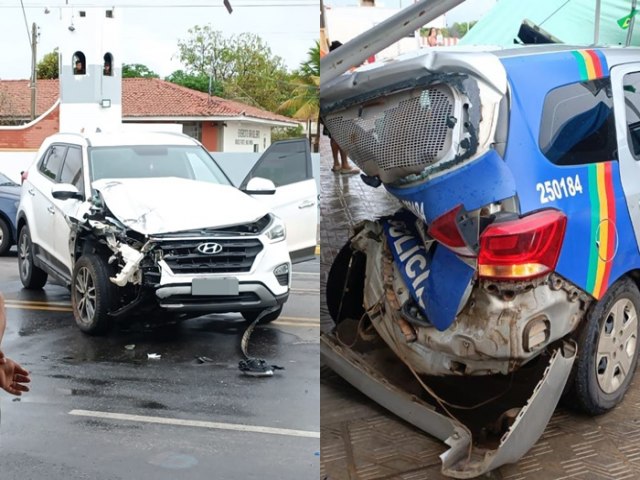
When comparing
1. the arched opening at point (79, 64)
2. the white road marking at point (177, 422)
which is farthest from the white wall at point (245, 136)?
the white road marking at point (177, 422)

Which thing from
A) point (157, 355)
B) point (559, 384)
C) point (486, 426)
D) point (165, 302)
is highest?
point (165, 302)

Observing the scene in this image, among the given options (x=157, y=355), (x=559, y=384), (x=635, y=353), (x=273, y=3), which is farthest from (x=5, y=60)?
(x=635, y=353)

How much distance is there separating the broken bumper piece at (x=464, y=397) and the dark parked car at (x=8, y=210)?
6.27ft

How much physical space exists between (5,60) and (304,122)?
3.55 ft

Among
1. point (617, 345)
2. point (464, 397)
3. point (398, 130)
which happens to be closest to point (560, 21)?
point (617, 345)

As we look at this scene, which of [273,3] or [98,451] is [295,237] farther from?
[98,451]

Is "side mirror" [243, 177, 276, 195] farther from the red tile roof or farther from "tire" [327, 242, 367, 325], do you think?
"tire" [327, 242, 367, 325]

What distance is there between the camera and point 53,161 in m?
2.89

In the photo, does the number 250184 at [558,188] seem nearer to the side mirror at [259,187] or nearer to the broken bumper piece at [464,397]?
the broken bumper piece at [464,397]

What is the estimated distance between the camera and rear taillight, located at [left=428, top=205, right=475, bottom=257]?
3.62m

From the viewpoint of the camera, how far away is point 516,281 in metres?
3.70

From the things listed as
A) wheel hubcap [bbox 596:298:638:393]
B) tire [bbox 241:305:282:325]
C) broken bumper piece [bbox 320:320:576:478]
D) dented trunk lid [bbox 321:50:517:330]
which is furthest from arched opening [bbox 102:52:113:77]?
wheel hubcap [bbox 596:298:638:393]

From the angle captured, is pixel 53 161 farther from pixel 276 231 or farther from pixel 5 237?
pixel 276 231

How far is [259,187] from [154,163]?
1.27 ft
